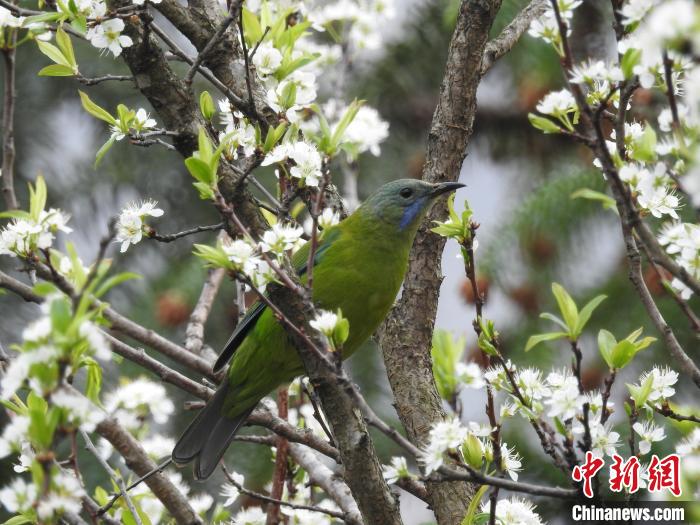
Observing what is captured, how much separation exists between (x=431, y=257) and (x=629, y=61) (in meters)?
1.63

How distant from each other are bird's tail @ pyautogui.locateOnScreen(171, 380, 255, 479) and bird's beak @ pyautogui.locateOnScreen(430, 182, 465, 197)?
1.15 m

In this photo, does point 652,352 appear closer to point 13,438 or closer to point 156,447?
point 156,447

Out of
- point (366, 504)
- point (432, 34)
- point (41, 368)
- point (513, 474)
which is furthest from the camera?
point (432, 34)

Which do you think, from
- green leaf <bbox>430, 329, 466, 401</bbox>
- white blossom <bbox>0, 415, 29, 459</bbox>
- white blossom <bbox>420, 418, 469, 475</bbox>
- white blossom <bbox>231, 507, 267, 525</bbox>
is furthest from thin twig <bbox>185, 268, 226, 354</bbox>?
white blossom <bbox>420, 418, 469, 475</bbox>

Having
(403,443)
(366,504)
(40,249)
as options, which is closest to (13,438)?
(40,249)

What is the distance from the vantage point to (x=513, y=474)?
8.31 feet

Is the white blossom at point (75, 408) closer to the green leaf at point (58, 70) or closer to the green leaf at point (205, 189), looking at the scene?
the green leaf at point (205, 189)

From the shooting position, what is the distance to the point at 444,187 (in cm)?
359

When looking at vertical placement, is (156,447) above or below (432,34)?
below

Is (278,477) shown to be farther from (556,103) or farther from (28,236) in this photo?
(556,103)

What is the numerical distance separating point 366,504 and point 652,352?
225cm

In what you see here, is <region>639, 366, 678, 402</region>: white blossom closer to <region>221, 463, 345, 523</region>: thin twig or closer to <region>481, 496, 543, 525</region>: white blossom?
<region>481, 496, 543, 525</region>: white blossom

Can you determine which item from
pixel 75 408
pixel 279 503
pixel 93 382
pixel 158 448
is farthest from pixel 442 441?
pixel 158 448

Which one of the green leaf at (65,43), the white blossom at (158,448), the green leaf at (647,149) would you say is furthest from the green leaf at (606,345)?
the white blossom at (158,448)
